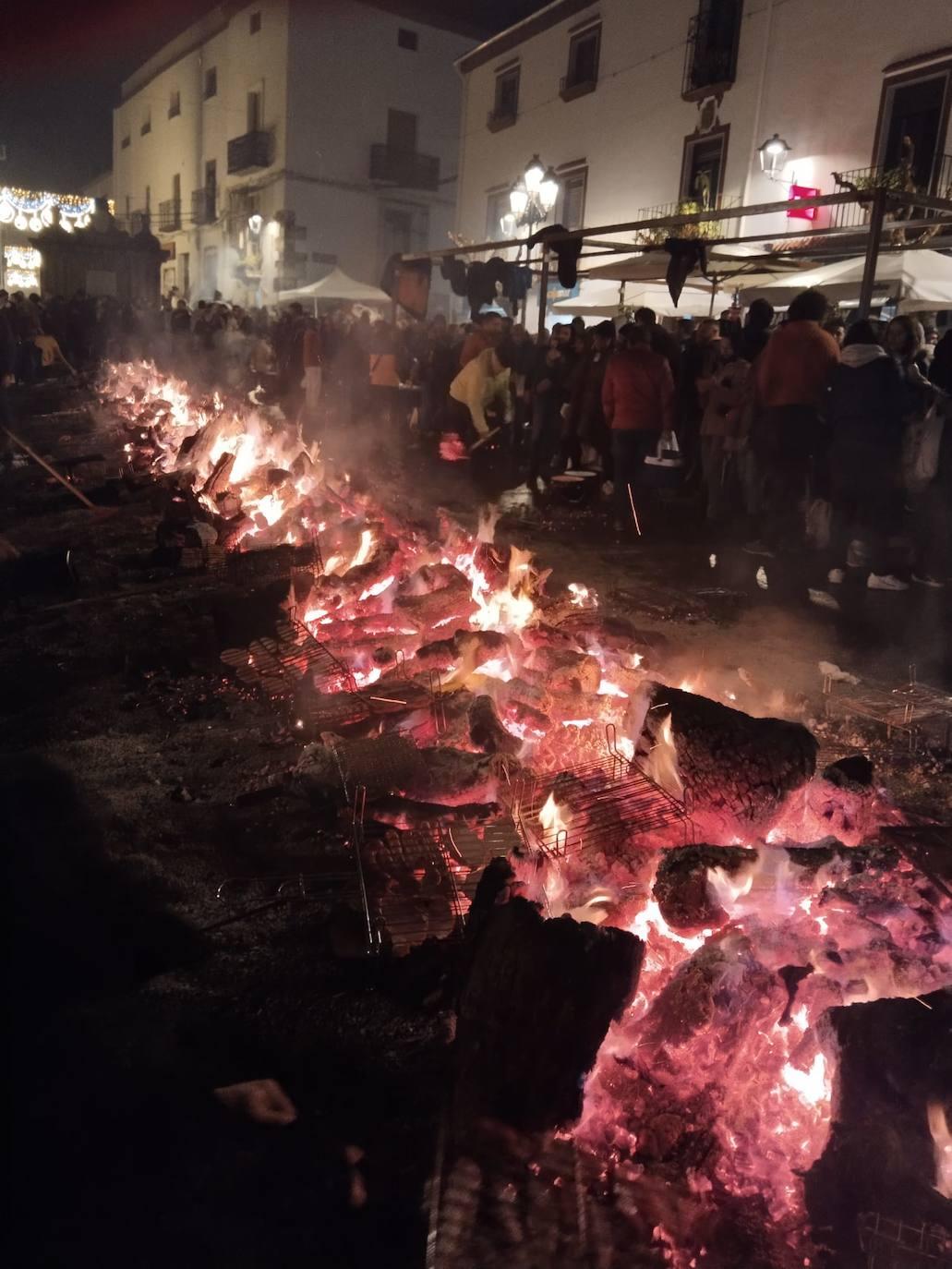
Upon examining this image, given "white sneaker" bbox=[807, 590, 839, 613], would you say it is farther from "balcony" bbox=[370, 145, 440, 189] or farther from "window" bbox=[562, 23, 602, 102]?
"balcony" bbox=[370, 145, 440, 189]

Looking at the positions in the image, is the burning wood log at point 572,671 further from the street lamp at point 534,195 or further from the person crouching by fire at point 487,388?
the street lamp at point 534,195

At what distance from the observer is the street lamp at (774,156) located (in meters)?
18.9

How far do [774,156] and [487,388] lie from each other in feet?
36.2

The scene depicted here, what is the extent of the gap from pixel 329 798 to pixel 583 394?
7.85 meters

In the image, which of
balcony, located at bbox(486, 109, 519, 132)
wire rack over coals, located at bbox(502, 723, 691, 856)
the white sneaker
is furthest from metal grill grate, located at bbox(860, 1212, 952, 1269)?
balcony, located at bbox(486, 109, 519, 132)

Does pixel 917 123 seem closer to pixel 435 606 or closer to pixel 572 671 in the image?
pixel 435 606

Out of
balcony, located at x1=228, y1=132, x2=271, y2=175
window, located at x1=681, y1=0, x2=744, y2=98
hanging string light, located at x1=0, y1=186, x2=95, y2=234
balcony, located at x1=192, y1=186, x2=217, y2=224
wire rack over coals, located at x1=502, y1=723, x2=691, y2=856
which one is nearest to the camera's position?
wire rack over coals, located at x1=502, y1=723, x2=691, y2=856

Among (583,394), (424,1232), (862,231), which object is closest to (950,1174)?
(424,1232)

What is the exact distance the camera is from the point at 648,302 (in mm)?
18312

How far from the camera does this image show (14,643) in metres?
6.73

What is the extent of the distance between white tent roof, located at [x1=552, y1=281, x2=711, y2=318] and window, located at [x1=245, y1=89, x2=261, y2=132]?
24.3m

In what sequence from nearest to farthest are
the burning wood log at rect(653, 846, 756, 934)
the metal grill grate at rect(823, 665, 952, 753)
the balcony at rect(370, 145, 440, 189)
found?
1. the burning wood log at rect(653, 846, 756, 934)
2. the metal grill grate at rect(823, 665, 952, 753)
3. the balcony at rect(370, 145, 440, 189)

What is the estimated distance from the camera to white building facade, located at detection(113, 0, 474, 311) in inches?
1416

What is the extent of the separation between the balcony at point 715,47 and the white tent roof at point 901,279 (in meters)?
11.5
